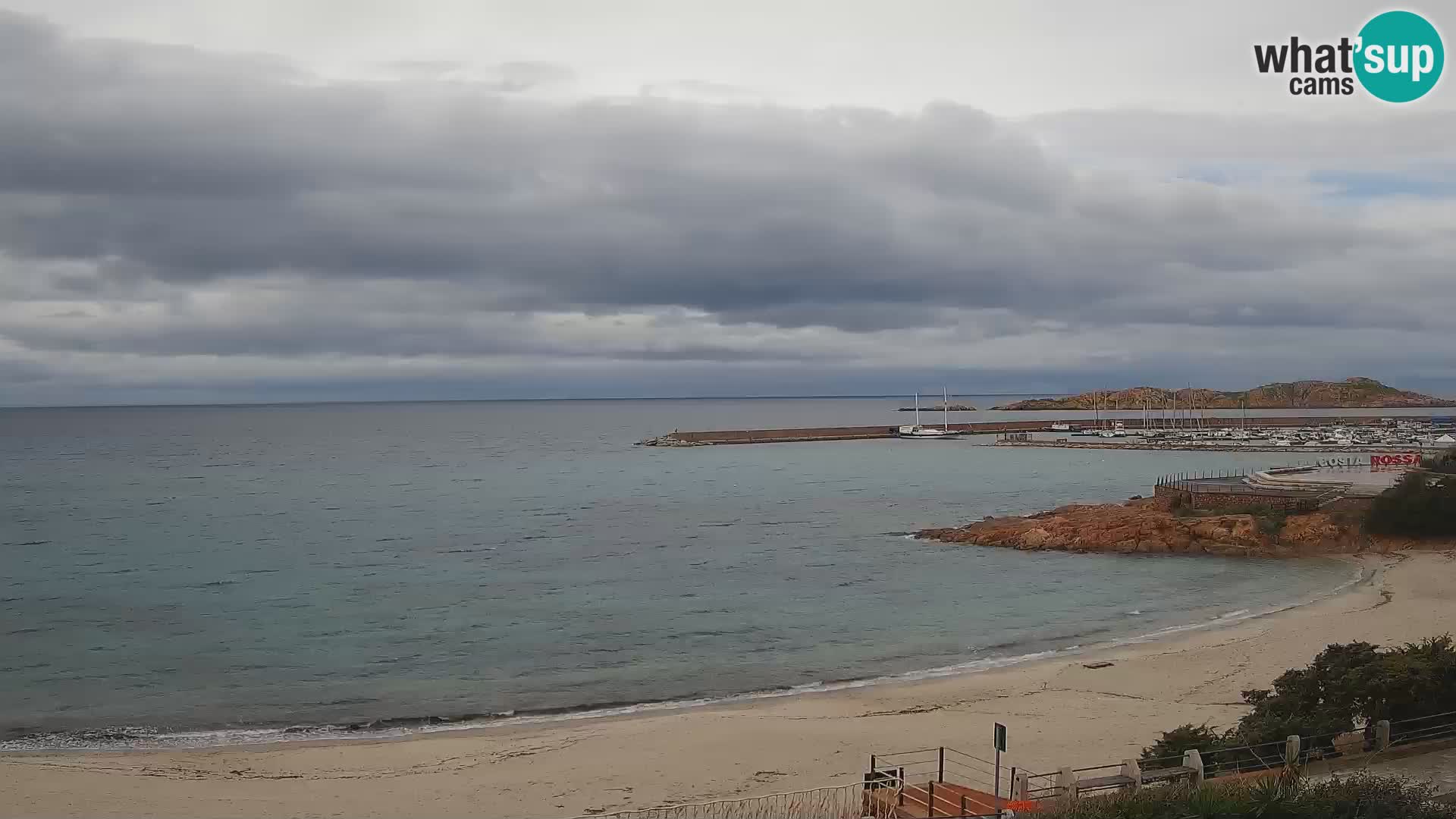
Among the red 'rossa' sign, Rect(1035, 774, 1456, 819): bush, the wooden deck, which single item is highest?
the red 'rossa' sign

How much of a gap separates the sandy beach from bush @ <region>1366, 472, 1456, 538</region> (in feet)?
79.1

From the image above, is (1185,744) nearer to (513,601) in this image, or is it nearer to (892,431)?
(513,601)

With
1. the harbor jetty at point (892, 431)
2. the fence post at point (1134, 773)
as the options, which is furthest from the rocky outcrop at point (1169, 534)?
the harbor jetty at point (892, 431)

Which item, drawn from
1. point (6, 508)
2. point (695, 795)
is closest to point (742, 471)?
point (6, 508)

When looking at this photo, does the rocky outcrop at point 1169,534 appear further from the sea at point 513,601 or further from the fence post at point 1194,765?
the fence post at point 1194,765

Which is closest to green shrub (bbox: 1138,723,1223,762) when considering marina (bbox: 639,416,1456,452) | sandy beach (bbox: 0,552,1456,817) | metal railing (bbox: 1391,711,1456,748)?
metal railing (bbox: 1391,711,1456,748)

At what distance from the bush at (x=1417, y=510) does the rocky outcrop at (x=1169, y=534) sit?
121 cm

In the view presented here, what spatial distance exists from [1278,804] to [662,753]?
12.3 m

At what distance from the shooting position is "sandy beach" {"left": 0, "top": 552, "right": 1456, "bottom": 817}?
18203 millimetres

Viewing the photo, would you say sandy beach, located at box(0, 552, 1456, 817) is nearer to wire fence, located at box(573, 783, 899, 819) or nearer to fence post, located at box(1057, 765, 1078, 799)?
wire fence, located at box(573, 783, 899, 819)

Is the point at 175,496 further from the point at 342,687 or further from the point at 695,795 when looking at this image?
the point at 695,795

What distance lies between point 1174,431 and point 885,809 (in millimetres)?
149836

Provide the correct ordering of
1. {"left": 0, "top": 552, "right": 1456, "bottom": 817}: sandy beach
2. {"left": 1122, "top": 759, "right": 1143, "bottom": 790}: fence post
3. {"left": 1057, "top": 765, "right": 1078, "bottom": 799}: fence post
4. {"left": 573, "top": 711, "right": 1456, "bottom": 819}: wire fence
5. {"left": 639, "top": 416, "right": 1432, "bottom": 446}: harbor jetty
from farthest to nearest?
1. {"left": 639, "top": 416, "right": 1432, "bottom": 446}: harbor jetty
2. {"left": 0, "top": 552, "right": 1456, "bottom": 817}: sandy beach
3. {"left": 573, "top": 711, "right": 1456, "bottom": 819}: wire fence
4. {"left": 1122, "top": 759, "right": 1143, "bottom": 790}: fence post
5. {"left": 1057, "top": 765, "right": 1078, "bottom": 799}: fence post

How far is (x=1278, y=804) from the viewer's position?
36.7 ft
